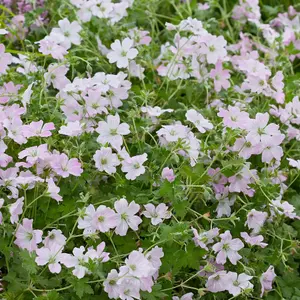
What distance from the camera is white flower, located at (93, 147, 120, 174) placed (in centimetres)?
174

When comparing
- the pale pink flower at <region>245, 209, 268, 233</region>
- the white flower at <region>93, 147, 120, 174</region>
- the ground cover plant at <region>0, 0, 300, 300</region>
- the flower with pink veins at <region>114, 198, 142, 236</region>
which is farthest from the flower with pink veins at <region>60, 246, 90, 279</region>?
the pale pink flower at <region>245, 209, 268, 233</region>

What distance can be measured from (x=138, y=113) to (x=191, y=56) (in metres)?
0.37

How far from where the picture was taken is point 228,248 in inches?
69.9

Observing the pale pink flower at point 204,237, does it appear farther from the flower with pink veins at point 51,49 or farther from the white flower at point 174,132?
the flower with pink veins at point 51,49

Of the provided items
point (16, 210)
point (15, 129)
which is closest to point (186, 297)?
point (16, 210)

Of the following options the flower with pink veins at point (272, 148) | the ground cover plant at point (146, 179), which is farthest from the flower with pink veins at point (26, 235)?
the flower with pink veins at point (272, 148)

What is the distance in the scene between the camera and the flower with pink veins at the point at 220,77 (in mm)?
2199

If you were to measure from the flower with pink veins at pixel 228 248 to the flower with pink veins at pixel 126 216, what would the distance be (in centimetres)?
22

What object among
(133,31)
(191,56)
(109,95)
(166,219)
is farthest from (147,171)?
(133,31)

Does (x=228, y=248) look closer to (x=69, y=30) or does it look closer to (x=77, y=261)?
(x=77, y=261)

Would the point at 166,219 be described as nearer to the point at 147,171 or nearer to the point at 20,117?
the point at 147,171

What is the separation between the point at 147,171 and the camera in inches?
71.1

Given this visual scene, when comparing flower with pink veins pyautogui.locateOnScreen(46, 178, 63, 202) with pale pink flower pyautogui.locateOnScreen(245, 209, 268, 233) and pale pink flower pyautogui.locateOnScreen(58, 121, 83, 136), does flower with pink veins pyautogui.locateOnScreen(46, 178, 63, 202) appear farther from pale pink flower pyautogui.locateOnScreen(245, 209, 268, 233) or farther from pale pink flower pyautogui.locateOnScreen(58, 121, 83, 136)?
pale pink flower pyautogui.locateOnScreen(245, 209, 268, 233)

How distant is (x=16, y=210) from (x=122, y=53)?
0.68 m
